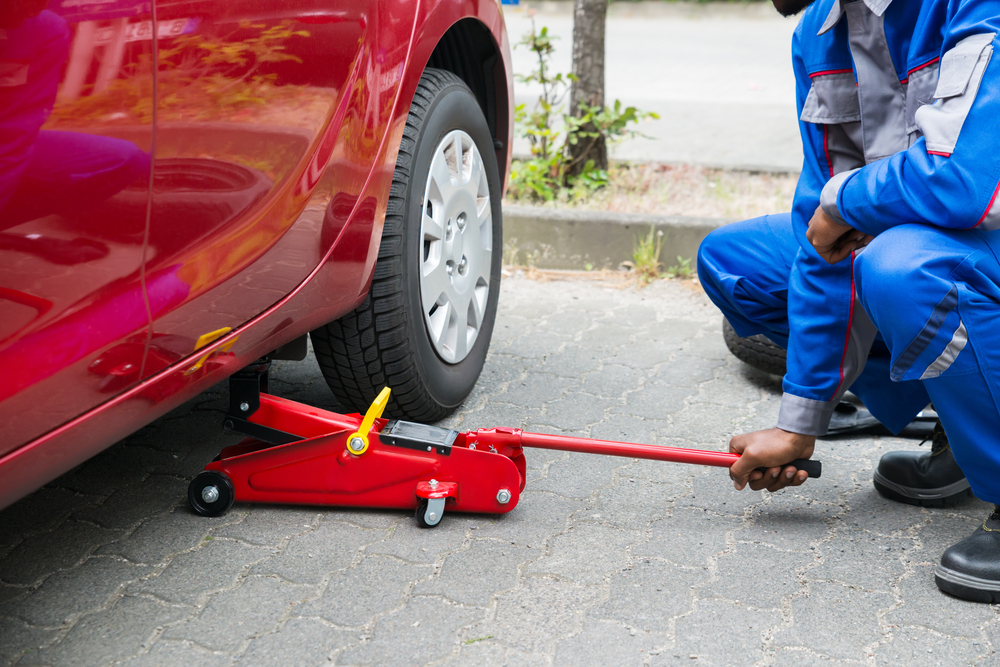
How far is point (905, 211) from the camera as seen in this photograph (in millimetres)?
1584

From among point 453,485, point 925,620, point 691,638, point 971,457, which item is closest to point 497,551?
point 453,485

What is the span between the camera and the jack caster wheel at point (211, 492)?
1.81 m

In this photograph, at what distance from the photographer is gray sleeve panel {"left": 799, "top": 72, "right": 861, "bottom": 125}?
1762mm

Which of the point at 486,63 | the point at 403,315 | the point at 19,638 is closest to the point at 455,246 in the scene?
the point at 403,315

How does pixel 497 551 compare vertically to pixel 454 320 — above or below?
below

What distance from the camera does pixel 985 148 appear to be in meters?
1.46

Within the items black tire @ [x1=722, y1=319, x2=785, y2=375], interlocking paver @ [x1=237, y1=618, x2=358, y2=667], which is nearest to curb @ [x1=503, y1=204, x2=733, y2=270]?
black tire @ [x1=722, y1=319, x2=785, y2=375]

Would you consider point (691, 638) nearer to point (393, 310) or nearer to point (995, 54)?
point (393, 310)

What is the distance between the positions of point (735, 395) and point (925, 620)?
106cm

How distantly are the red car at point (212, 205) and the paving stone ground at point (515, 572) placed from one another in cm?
37

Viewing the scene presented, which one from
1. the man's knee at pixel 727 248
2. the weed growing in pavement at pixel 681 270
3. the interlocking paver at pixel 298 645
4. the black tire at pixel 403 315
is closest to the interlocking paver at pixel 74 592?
the interlocking paver at pixel 298 645

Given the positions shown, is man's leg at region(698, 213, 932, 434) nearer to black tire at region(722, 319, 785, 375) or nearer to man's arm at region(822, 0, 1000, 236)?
black tire at region(722, 319, 785, 375)

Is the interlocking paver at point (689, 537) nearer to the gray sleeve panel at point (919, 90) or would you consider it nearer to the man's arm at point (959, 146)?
the man's arm at point (959, 146)

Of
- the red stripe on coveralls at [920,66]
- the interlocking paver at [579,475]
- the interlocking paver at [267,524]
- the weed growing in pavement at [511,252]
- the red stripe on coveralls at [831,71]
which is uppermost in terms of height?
the red stripe on coveralls at [920,66]
